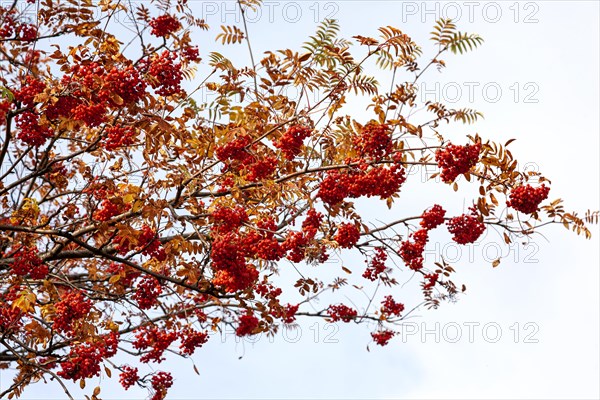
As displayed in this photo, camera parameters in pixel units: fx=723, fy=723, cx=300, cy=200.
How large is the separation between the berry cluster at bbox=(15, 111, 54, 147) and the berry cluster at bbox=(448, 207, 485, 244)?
3.88 m

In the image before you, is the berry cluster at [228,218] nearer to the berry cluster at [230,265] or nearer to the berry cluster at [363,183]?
the berry cluster at [230,265]

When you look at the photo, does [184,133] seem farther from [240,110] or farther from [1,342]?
[1,342]

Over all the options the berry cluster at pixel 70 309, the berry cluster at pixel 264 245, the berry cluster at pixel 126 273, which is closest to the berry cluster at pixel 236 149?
the berry cluster at pixel 264 245

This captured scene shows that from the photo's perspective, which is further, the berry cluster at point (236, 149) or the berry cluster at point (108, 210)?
the berry cluster at point (108, 210)

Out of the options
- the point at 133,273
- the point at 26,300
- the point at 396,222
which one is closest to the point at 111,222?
the point at 26,300

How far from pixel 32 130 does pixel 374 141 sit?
10.7ft

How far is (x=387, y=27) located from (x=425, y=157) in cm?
113

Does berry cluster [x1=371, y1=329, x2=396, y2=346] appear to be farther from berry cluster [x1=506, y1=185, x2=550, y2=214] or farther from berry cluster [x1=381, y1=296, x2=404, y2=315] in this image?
berry cluster [x1=506, y1=185, x2=550, y2=214]

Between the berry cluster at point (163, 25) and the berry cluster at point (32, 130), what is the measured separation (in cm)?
142

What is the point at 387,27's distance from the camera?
5934 mm

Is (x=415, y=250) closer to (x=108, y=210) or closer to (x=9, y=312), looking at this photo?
(x=108, y=210)

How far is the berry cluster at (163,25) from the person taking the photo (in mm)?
7117

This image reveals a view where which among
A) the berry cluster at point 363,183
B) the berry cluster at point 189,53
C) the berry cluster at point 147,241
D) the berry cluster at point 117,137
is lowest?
the berry cluster at point 147,241

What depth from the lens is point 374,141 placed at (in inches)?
230
